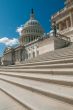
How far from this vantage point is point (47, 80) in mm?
5293

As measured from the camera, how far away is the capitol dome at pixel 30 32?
7389 centimetres

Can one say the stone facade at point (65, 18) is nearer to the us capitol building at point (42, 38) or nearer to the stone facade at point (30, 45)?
the us capitol building at point (42, 38)

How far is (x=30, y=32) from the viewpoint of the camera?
247 feet

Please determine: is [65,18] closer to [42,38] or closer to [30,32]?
[42,38]

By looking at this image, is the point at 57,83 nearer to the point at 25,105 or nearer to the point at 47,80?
the point at 47,80

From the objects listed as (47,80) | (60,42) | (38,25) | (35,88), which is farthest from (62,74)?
(38,25)

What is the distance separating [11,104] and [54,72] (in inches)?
67.1

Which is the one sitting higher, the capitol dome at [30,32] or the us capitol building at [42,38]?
the capitol dome at [30,32]

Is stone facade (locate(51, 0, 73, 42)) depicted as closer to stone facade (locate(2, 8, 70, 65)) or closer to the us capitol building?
the us capitol building

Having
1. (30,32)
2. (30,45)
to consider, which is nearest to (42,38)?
(30,45)

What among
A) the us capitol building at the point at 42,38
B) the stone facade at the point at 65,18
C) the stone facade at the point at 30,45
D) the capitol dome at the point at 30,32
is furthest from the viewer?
the capitol dome at the point at 30,32

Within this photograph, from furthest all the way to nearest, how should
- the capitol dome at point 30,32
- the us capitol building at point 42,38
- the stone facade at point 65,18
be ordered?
1. the capitol dome at point 30,32
2. the stone facade at point 65,18
3. the us capitol building at point 42,38

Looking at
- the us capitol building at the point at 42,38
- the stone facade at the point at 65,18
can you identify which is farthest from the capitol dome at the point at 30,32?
the stone facade at the point at 65,18

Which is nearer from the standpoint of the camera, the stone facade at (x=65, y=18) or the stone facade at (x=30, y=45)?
the stone facade at (x=30, y=45)
